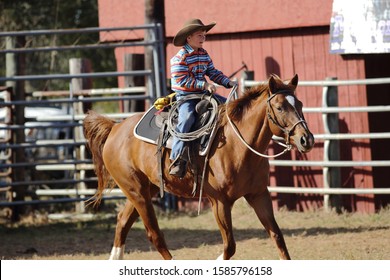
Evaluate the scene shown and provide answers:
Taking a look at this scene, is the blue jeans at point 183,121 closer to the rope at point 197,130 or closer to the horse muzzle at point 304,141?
the rope at point 197,130

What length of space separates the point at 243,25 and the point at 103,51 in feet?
36.1

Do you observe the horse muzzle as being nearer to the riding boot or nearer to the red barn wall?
the riding boot

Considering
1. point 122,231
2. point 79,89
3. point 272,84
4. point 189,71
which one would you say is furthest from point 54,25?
point 272,84

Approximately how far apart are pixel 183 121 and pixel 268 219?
127 cm

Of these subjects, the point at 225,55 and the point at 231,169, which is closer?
the point at 231,169

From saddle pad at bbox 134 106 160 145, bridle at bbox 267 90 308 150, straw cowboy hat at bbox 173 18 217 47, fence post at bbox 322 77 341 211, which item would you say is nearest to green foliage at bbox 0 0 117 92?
fence post at bbox 322 77 341 211

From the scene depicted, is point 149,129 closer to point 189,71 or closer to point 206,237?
point 189,71

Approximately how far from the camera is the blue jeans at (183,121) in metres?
8.57

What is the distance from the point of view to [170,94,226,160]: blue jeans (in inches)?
337

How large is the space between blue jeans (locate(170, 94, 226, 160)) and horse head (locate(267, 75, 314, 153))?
0.86m

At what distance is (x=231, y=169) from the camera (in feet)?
27.1

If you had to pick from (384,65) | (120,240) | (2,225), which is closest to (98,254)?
(120,240)

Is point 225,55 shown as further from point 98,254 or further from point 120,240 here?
point 120,240

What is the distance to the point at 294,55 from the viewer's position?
44.5ft
